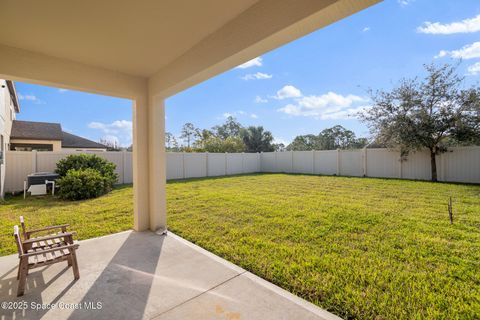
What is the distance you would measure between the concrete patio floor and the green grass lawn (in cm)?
28

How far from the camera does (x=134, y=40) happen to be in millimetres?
2832

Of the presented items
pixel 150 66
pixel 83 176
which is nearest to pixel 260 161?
pixel 83 176

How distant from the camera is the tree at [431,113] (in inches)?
383

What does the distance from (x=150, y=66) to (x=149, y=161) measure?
1704mm

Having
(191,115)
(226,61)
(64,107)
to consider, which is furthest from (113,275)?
(191,115)

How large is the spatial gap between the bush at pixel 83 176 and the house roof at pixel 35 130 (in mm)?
9785

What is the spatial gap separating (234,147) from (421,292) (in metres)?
22.3

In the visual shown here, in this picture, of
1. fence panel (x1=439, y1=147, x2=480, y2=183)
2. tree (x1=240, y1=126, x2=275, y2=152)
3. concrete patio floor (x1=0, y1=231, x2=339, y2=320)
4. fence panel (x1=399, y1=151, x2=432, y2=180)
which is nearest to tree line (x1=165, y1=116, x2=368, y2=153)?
tree (x1=240, y1=126, x2=275, y2=152)

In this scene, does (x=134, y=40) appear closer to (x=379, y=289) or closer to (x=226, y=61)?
(x=226, y=61)

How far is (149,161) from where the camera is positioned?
4320 millimetres

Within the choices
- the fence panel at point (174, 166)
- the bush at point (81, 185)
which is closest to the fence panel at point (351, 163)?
the fence panel at point (174, 166)

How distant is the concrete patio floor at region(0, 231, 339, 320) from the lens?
81.0 inches

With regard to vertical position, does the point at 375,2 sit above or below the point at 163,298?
above

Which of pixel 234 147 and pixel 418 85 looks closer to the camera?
pixel 418 85
